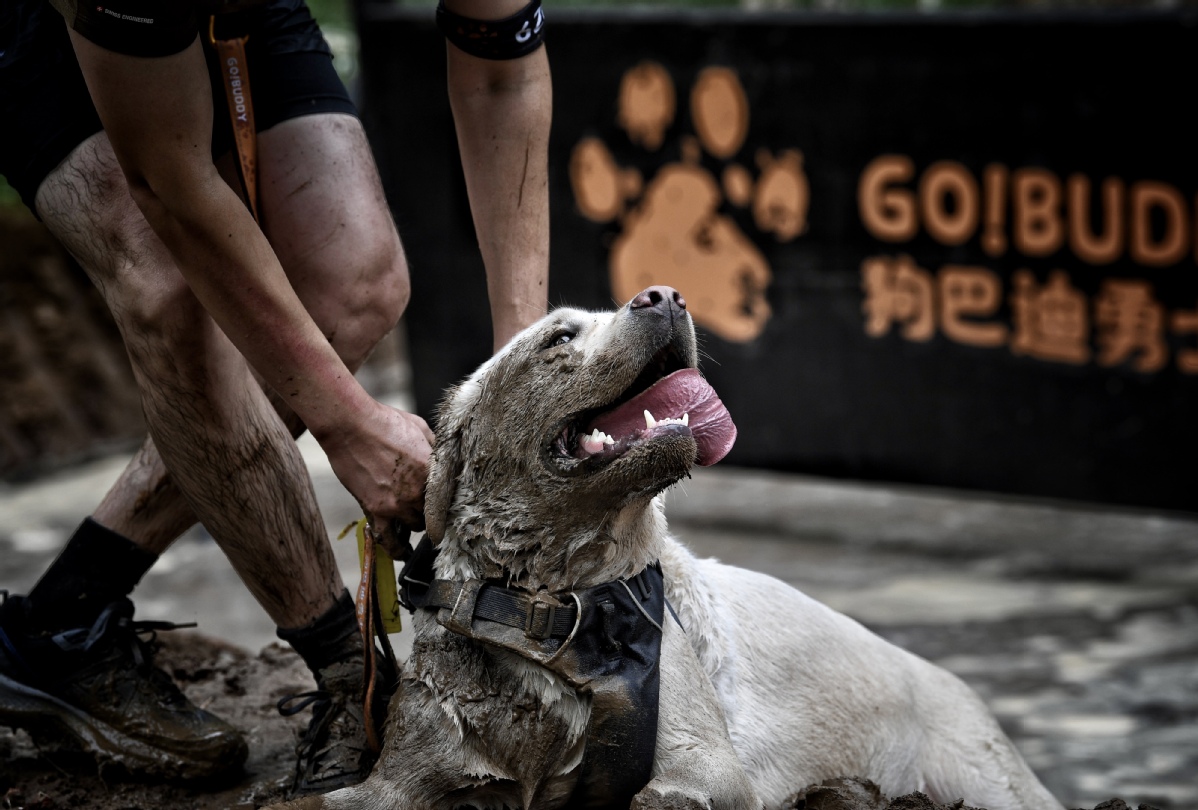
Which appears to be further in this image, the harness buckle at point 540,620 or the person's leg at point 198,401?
the person's leg at point 198,401

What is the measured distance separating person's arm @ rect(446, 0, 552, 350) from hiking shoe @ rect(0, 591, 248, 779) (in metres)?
1.13

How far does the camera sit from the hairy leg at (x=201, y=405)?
279 centimetres

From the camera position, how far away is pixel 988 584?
20.1 feet

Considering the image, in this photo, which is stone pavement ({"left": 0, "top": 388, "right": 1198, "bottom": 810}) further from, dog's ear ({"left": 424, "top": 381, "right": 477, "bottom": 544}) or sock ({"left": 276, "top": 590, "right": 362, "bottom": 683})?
dog's ear ({"left": 424, "top": 381, "right": 477, "bottom": 544})

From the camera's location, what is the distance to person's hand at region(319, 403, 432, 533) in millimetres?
2629

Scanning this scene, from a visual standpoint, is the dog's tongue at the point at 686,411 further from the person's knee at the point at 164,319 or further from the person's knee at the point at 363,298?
the person's knee at the point at 164,319

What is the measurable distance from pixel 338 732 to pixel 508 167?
4.54ft

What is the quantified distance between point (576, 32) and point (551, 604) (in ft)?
16.9

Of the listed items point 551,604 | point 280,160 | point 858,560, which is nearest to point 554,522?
point 551,604

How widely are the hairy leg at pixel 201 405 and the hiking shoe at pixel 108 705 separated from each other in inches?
14.1

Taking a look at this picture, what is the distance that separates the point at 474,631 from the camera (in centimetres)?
258

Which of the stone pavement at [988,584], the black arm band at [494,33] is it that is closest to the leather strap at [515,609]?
the black arm band at [494,33]

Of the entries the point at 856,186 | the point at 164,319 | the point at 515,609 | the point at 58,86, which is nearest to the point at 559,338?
the point at 515,609

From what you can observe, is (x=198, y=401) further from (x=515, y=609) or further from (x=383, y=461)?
(x=515, y=609)
